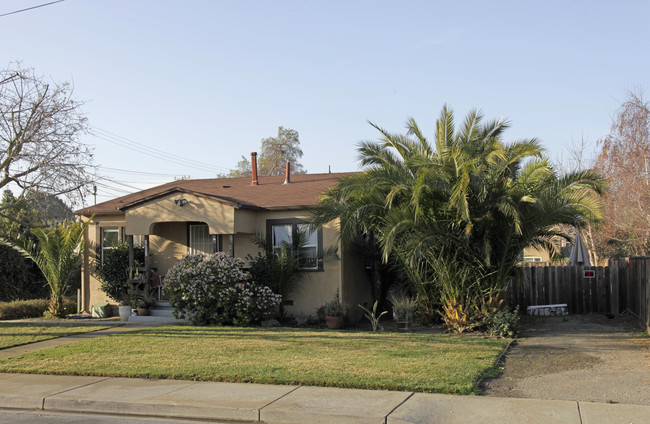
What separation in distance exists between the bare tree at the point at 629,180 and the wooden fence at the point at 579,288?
13.5ft

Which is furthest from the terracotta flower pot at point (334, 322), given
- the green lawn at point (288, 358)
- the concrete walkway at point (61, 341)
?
the concrete walkway at point (61, 341)

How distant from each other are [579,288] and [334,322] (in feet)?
27.2

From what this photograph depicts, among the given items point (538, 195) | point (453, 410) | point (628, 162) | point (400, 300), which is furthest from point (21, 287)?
point (628, 162)

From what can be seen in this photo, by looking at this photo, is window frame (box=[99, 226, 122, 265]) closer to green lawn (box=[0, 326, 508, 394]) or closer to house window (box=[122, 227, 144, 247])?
house window (box=[122, 227, 144, 247])

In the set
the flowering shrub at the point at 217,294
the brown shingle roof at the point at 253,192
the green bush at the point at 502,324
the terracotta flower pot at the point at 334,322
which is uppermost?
the brown shingle roof at the point at 253,192

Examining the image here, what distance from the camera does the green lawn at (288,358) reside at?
339 inches

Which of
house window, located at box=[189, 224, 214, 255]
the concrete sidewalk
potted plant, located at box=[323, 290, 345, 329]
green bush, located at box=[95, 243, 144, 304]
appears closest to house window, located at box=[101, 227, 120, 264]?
green bush, located at box=[95, 243, 144, 304]

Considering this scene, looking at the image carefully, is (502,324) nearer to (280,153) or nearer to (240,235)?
(240,235)

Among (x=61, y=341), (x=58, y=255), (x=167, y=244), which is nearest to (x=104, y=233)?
(x=58, y=255)

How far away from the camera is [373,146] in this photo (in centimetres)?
1473

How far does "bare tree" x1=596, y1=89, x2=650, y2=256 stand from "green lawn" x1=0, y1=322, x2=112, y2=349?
17831 mm

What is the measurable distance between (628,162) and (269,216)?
14142 millimetres

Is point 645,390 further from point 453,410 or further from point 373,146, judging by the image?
point 373,146

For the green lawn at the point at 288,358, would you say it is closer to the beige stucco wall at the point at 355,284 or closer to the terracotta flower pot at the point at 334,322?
the terracotta flower pot at the point at 334,322
